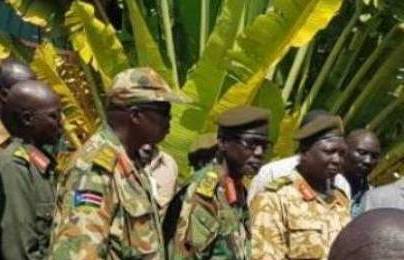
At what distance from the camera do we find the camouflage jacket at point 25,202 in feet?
16.4

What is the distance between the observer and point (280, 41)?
870 centimetres

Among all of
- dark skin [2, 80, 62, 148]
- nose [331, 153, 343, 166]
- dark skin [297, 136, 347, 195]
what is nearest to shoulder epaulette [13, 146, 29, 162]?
dark skin [2, 80, 62, 148]

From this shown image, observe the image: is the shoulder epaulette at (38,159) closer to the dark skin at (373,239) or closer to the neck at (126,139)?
the neck at (126,139)

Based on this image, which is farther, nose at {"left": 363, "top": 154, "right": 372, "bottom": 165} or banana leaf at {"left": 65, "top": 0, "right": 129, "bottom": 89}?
banana leaf at {"left": 65, "top": 0, "right": 129, "bottom": 89}

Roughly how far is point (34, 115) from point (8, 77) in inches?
50.6

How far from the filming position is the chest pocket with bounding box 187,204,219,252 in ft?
16.5

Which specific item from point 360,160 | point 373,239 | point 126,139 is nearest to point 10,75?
point 126,139

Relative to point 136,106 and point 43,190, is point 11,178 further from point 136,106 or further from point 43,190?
point 136,106

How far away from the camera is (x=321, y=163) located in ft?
19.5

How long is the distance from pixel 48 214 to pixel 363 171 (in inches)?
123

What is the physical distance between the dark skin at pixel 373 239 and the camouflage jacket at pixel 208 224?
2567 mm

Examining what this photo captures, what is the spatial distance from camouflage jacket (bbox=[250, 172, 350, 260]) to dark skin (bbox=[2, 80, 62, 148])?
1.09 meters

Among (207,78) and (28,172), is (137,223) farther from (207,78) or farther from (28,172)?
(207,78)

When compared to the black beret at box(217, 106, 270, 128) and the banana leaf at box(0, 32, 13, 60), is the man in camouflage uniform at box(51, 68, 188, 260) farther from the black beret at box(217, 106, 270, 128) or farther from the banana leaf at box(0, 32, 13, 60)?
the banana leaf at box(0, 32, 13, 60)
